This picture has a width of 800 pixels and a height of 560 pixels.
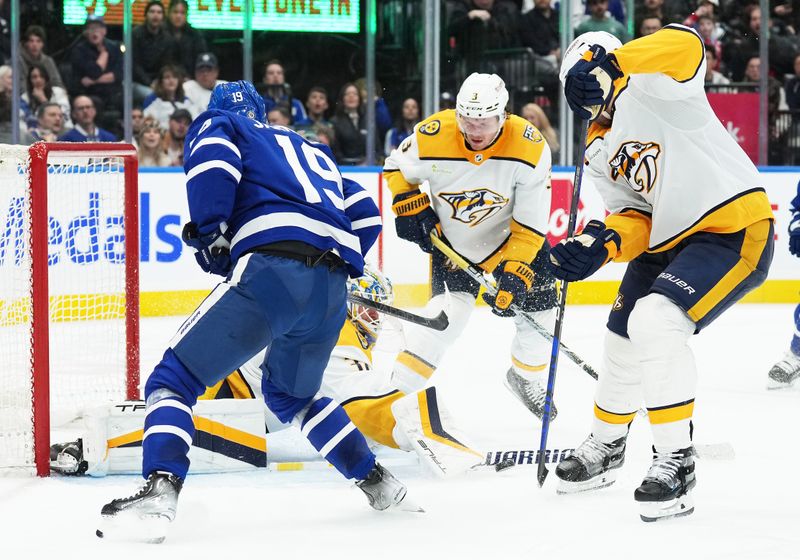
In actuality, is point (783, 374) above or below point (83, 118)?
below

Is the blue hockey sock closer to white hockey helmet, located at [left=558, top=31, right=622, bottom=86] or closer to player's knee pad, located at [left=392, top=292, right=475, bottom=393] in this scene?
white hockey helmet, located at [left=558, top=31, right=622, bottom=86]

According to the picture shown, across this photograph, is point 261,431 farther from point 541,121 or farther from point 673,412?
point 541,121

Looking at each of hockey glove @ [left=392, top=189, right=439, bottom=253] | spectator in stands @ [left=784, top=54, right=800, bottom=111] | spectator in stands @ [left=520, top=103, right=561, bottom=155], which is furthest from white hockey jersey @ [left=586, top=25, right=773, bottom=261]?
spectator in stands @ [left=784, top=54, right=800, bottom=111]

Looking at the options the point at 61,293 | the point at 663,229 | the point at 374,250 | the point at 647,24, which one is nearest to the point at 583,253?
the point at 663,229

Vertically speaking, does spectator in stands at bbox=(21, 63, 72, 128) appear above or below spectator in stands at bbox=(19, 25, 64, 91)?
below

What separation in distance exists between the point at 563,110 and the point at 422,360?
4.02 meters

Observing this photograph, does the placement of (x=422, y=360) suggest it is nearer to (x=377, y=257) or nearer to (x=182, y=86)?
(x=377, y=257)

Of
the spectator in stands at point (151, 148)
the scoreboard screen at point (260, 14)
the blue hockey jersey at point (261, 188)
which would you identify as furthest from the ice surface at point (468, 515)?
the scoreboard screen at point (260, 14)

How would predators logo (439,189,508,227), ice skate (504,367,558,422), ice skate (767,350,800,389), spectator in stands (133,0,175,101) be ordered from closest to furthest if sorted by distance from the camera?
predators logo (439,189,508,227) < ice skate (504,367,558,422) < ice skate (767,350,800,389) < spectator in stands (133,0,175,101)

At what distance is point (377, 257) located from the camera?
6434 millimetres

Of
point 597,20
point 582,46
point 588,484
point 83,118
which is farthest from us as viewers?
point 597,20

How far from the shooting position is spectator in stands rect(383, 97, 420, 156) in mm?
7219

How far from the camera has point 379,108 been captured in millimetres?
7285

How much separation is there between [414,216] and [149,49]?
3.51 metres
